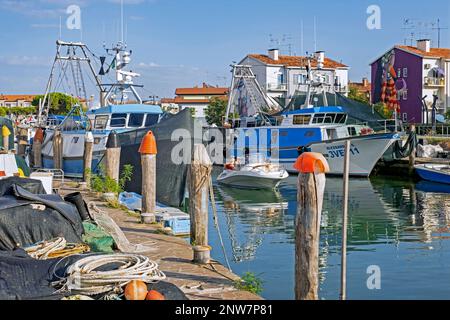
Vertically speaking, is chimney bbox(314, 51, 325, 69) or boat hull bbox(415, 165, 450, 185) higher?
chimney bbox(314, 51, 325, 69)

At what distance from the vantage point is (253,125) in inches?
1481

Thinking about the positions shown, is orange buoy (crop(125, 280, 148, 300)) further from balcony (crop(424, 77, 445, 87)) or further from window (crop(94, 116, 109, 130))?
balcony (crop(424, 77, 445, 87))

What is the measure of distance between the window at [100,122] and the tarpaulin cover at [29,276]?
16150 mm

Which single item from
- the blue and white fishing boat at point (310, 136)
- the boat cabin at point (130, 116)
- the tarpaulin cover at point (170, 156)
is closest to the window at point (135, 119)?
the boat cabin at point (130, 116)

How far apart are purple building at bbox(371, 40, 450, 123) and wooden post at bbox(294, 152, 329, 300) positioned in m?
45.1

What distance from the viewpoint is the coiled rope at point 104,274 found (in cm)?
655

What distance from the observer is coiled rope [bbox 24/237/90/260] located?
26.0ft

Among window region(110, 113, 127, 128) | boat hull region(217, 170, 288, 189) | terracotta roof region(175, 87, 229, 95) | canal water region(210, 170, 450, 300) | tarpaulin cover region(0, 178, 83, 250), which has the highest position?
terracotta roof region(175, 87, 229, 95)

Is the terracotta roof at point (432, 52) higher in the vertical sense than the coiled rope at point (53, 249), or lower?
higher

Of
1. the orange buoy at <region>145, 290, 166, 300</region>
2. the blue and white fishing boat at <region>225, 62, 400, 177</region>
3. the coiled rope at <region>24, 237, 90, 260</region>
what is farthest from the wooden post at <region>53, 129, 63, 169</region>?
the orange buoy at <region>145, 290, 166, 300</region>

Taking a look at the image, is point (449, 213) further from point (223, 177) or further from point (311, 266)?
point (311, 266)

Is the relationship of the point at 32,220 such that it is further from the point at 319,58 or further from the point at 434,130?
the point at 319,58


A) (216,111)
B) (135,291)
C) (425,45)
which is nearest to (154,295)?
(135,291)

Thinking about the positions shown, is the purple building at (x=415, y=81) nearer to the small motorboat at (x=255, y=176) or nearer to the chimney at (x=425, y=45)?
the chimney at (x=425, y=45)
